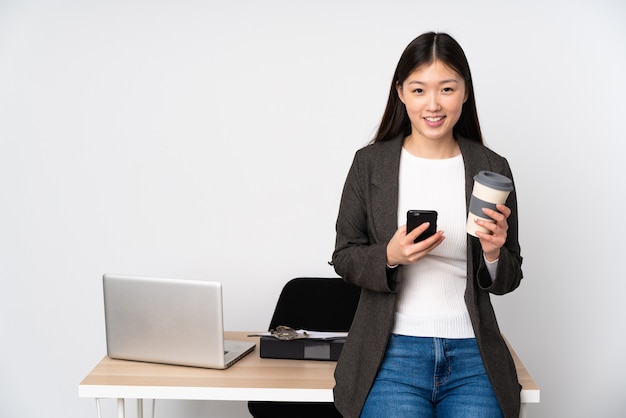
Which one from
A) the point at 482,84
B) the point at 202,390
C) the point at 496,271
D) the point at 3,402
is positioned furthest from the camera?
the point at 3,402

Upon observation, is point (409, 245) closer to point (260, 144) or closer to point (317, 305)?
point (317, 305)

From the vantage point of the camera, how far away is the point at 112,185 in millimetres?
3527

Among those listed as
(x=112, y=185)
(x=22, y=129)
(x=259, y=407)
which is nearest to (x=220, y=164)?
(x=112, y=185)

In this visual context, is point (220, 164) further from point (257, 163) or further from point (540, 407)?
point (540, 407)

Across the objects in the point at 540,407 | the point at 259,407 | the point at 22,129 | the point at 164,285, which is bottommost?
the point at 540,407

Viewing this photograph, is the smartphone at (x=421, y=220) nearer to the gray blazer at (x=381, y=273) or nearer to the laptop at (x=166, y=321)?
the gray blazer at (x=381, y=273)

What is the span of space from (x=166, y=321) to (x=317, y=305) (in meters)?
0.81

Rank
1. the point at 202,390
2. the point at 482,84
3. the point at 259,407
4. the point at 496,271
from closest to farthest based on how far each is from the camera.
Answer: the point at 496,271, the point at 202,390, the point at 259,407, the point at 482,84

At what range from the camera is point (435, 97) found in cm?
209

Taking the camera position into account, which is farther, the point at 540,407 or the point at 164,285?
the point at 540,407

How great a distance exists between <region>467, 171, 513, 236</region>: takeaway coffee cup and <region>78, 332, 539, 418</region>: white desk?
1.80 feet

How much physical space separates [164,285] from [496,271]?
3.04ft

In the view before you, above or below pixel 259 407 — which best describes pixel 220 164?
above

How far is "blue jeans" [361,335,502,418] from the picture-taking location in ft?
6.64
